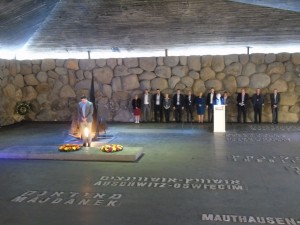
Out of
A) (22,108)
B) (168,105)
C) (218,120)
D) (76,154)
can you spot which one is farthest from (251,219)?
(22,108)

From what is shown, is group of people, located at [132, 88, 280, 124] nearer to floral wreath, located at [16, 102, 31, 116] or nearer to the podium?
the podium

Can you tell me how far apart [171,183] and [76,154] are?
10.3 ft

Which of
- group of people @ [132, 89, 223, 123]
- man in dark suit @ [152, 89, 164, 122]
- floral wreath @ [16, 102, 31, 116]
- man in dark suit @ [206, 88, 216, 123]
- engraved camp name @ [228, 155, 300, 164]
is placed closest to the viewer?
engraved camp name @ [228, 155, 300, 164]

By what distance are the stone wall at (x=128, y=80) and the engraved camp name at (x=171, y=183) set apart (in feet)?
33.2

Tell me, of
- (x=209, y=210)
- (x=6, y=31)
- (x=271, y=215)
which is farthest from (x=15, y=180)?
(x=6, y=31)

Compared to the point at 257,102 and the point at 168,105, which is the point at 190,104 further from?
the point at 257,102

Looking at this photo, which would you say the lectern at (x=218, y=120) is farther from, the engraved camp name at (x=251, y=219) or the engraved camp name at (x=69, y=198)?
the engraved camp name at (x=251, y=219)

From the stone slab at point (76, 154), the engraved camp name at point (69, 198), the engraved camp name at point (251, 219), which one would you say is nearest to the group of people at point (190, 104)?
the stone slab at point (76, 154)

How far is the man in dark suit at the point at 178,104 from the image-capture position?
16094 millimetres

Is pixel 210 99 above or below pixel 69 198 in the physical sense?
above

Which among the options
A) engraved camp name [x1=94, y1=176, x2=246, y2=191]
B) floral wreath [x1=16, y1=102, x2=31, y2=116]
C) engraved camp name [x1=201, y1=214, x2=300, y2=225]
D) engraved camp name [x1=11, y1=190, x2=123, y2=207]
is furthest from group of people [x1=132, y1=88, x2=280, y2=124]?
engraved camp name [x1=201, y1=214, x2=300, y2=225]

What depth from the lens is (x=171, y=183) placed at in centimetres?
659

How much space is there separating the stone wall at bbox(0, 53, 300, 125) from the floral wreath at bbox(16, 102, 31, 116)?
0.20 m

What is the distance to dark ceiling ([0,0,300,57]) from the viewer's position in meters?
11.4
